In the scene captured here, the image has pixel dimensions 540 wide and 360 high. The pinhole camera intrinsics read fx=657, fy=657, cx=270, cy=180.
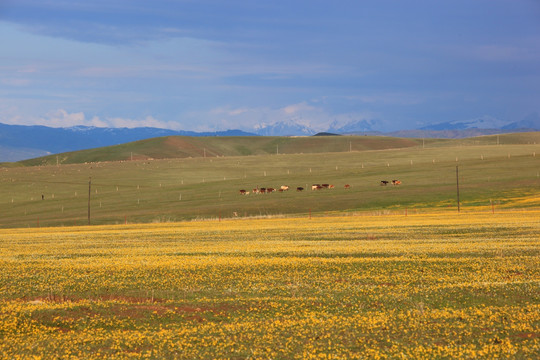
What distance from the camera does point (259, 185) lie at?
423 feet

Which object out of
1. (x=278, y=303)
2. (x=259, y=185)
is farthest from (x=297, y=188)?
(x=278, y=303)

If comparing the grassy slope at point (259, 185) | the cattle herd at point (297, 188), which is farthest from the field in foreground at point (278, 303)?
the cattle herd at point (297, 188)

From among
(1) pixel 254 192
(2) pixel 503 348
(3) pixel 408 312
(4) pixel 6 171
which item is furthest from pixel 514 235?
(4) pixel 6 171

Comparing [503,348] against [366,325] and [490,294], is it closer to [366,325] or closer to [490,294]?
[366,325]

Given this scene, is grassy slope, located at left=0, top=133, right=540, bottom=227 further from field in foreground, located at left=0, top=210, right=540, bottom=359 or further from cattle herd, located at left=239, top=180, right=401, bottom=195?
field in foreground, located at left=0, top=210, right=540, bottom=359

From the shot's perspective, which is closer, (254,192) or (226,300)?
(226,300)

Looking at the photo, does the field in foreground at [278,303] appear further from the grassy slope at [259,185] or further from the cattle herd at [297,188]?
the cattle herd at [297,188]

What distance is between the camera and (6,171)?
173750 millimetres

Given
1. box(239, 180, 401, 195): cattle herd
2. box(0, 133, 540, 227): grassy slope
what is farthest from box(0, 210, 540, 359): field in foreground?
box(239, 180, 401, 195): cattle herd

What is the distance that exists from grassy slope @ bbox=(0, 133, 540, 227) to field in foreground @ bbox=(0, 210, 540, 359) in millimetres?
61964

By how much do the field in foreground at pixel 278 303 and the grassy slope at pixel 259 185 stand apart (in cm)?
6196

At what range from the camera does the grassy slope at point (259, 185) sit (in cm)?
9850

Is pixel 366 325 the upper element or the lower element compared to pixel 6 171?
lower

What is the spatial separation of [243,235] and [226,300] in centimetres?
3089
